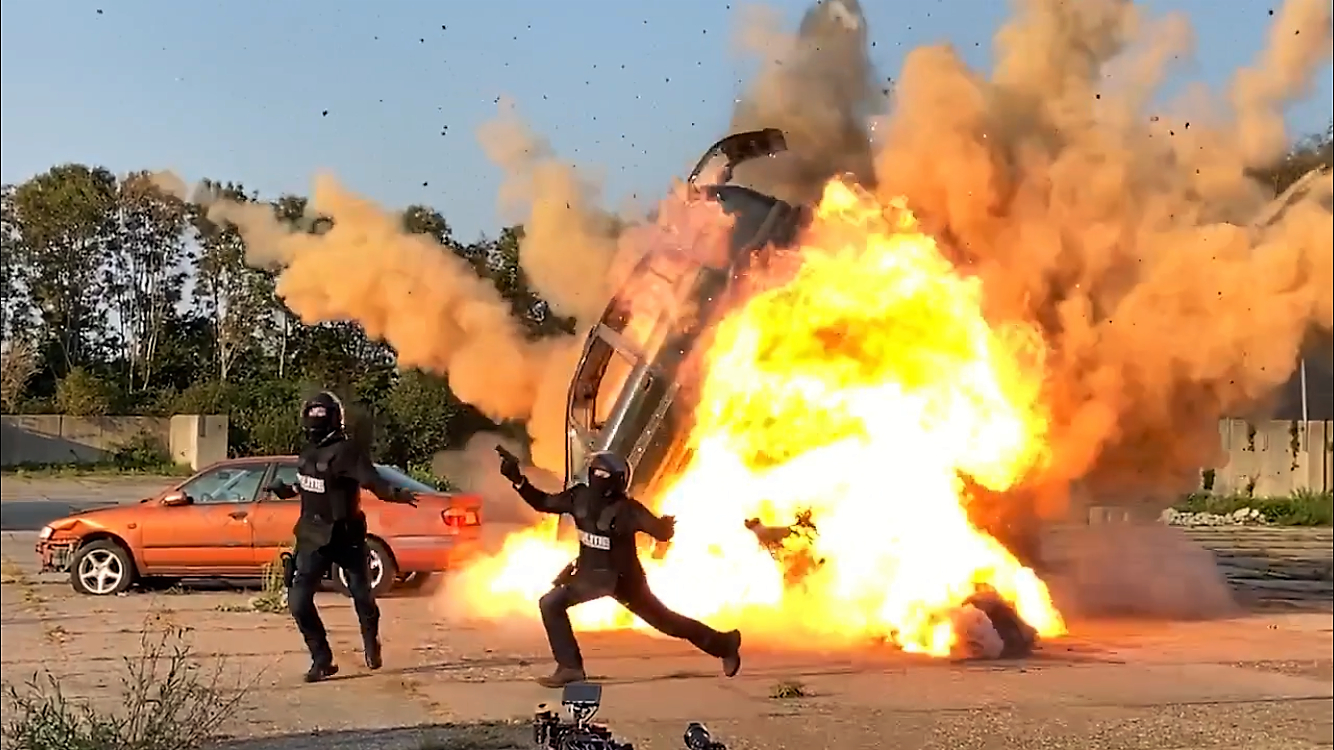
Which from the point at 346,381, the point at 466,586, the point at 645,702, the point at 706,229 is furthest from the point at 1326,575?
the point at 466,586

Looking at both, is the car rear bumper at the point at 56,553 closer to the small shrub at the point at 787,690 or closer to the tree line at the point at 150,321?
the tree line at the point at 150,321

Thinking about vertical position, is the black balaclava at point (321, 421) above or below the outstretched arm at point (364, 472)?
above

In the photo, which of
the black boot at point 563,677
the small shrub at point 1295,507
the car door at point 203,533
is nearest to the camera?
the small shrub at point 1295,507

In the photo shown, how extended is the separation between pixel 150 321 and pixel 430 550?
378 cm

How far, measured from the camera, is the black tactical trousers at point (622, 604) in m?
7.65

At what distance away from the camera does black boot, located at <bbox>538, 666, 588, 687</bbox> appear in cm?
822

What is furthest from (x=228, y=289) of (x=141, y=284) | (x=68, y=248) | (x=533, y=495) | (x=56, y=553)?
(x=56, y=553)

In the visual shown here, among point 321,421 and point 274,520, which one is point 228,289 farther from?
point 274,520

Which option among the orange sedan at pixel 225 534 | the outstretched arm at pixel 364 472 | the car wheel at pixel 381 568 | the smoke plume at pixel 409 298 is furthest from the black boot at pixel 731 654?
the car wheel at pixel 381 568

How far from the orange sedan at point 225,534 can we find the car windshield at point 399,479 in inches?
0.7

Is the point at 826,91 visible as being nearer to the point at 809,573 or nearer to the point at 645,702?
the point at 809,573

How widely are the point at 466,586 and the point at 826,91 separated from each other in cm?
415

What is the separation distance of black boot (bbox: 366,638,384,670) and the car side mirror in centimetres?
222

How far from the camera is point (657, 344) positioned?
967 cm
